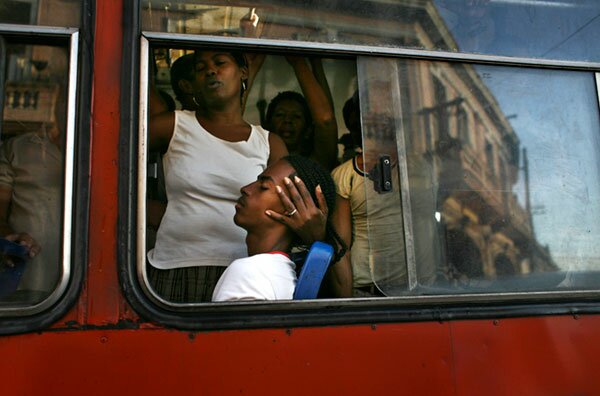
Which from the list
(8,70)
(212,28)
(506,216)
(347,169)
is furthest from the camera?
(347,169)

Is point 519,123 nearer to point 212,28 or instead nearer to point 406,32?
point 406,32

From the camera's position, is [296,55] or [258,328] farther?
[296,55]

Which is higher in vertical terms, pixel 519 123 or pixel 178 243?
pixel 519 123

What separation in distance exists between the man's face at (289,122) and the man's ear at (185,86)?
50cm

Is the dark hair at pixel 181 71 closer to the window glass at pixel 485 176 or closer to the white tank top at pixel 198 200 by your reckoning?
the white tank top at pixel 198 200

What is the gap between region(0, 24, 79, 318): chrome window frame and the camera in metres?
1.63

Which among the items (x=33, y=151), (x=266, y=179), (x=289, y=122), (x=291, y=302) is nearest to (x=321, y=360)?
(x=291, y=302)

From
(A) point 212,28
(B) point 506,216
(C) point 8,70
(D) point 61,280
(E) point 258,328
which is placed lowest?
(E) point 258,328

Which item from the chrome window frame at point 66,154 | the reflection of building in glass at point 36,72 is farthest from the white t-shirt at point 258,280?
the reflection of building in glass at point 36,72

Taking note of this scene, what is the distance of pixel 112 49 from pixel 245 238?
770 millimetres

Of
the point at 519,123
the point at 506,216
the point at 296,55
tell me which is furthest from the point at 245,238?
the point at 519,123

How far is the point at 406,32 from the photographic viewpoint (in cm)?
206

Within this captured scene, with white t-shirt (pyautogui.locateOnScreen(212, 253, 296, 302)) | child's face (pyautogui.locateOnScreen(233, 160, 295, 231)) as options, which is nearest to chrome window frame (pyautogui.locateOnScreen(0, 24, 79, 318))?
white t-shirt (pyautogui.locateOnScreen(212, 253, 296, 302))

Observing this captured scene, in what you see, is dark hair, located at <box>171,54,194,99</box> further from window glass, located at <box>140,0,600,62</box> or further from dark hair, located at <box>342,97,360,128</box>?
dark hair, located at <box>342,97,360,128</box>
